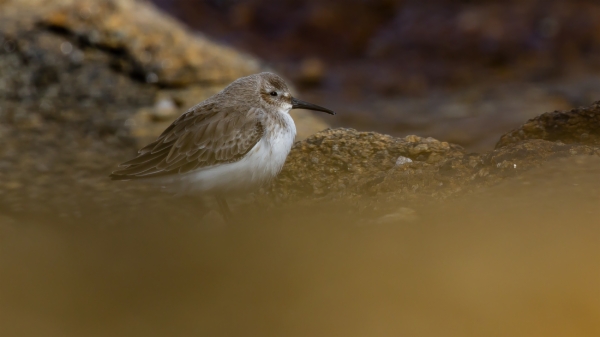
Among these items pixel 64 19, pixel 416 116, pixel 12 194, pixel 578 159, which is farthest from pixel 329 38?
pixel 578 159

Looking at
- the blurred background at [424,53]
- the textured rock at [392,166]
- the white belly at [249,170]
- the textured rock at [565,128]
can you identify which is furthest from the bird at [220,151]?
the blurred background at [424,53]

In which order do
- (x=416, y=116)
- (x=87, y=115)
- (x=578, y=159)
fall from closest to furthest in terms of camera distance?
(x=578, y=159)
(x=87, y=115)
(x=416, y=116)

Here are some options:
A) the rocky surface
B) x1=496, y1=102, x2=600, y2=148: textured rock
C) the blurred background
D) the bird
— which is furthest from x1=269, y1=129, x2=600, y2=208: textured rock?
the blurred background

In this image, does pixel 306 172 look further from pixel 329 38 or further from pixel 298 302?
pixel 329 38

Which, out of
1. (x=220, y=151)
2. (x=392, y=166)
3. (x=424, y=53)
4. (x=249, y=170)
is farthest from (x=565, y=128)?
(x=424, y=53)

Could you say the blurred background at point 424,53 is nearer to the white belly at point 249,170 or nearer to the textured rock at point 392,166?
the textured rock at point 392,166

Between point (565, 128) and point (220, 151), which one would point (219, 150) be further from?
point (565, 128)

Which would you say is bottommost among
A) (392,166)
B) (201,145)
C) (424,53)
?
(392,166)
